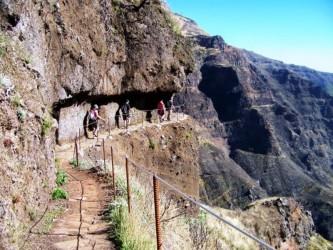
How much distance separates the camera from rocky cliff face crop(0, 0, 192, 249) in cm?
820

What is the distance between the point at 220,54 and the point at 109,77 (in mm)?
169820

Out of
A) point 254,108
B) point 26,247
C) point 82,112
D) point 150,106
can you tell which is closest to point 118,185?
point 26,247

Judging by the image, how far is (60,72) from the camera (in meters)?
21.0

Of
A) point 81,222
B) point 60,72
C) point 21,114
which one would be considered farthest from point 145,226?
point 60,72

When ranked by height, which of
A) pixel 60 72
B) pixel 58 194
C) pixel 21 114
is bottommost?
pixel 58 194

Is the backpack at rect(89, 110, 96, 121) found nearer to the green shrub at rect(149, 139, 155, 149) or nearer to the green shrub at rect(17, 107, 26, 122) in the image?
the green shrub at rect(149, 139, 155, 149)

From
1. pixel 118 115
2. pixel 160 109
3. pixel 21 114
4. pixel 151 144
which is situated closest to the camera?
pixel 21 114

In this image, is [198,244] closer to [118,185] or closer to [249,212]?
[118,185]

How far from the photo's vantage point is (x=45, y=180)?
409 inches

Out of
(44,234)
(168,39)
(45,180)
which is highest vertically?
(168,39)

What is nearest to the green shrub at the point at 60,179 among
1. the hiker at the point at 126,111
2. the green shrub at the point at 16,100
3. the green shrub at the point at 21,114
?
the green shrub at the point at 21,114

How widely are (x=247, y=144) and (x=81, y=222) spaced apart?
15122 centimetres

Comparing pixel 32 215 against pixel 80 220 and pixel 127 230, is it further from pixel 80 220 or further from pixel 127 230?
pixel 127 230

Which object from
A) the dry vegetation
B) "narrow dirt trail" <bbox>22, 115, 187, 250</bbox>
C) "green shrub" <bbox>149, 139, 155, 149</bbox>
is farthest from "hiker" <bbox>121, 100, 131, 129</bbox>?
the dry vegetation
